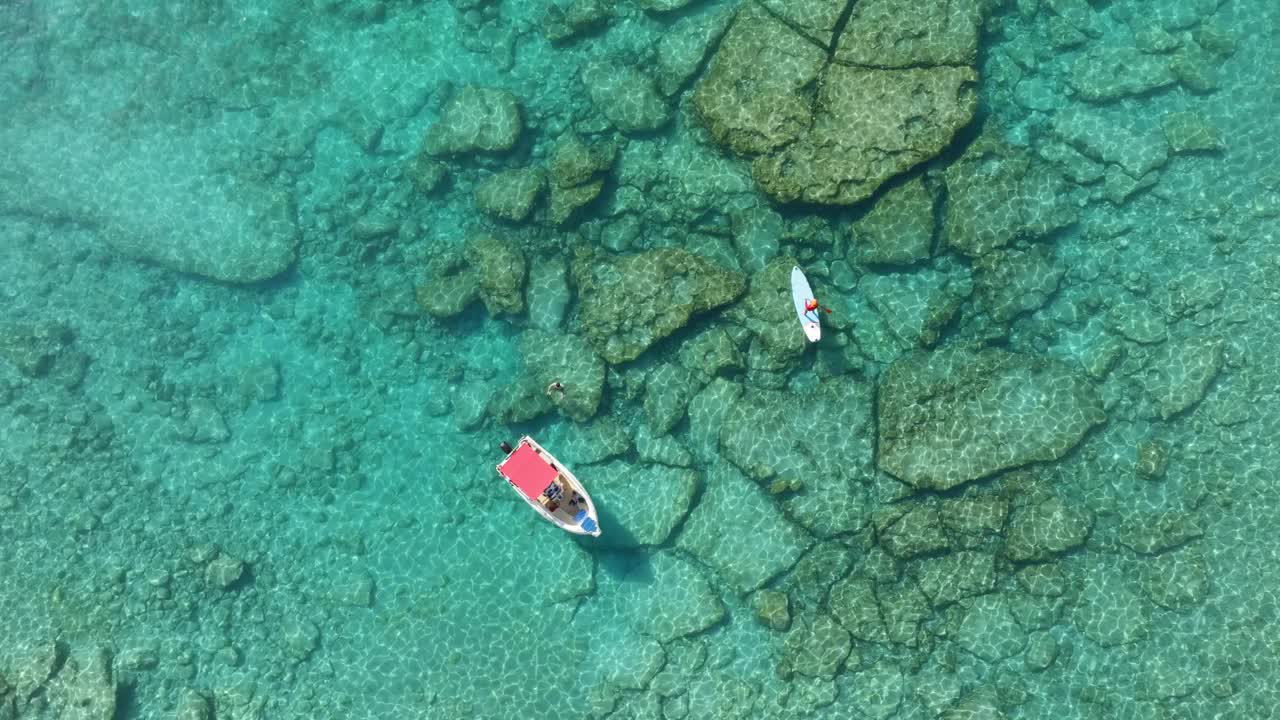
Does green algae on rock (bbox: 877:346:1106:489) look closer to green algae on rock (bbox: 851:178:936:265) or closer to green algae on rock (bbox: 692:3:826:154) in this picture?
green algae on rock (bbox: 851:178:936:265)

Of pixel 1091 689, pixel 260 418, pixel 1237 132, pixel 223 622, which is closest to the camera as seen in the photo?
pixel 1091 689

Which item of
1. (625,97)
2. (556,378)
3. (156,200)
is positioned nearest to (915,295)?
(625,97)

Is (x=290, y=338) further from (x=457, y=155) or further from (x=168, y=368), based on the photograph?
(x=457, y=155)

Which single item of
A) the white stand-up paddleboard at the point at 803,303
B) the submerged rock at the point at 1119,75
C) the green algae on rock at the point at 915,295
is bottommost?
the green algae on rock at the point at 915,295

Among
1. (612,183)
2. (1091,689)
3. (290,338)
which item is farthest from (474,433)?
(1091,689)

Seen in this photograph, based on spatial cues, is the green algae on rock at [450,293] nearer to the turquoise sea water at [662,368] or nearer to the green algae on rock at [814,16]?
the turquoise sea water at [662,368]

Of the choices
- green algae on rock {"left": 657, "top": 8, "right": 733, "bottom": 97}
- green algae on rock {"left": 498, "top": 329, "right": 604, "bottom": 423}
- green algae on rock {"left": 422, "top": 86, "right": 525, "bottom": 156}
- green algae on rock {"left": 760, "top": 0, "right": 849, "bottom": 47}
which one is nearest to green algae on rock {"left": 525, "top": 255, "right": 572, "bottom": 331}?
green algae on rock {"left": 498, "top": 329, "right": 604, "bottom": 423}

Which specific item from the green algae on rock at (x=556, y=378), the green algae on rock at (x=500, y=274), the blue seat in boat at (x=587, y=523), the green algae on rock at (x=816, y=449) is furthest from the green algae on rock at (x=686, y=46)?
the blue seat in boat at (x=587, y=523)
